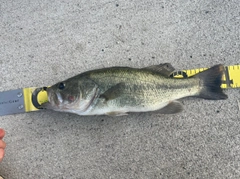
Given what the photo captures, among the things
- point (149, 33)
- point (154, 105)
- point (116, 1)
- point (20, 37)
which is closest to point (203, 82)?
point (154, 105)

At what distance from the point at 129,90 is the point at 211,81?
21.6 inches

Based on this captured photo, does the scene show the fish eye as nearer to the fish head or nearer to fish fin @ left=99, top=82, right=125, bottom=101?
the fish head

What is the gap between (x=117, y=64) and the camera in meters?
1.90

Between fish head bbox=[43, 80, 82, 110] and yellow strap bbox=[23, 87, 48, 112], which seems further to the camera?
yellow strap bbox=[23, 87, 48, 112]

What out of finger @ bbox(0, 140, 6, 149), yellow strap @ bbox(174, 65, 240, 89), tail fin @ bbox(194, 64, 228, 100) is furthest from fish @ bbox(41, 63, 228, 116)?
finger @ bbox(0, 140, 6, 149)

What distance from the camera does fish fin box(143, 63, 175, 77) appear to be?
1688 millimetres

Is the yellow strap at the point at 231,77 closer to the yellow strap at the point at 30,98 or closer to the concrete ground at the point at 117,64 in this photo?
the concrete ground at the point at 117,64

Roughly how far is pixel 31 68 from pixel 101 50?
0.56 m

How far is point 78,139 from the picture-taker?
1.83m

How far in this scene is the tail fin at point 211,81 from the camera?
5.45 ft

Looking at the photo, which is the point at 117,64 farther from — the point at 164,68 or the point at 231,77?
the point at 231,77

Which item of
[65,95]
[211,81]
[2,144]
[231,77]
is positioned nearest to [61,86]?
[65,95]

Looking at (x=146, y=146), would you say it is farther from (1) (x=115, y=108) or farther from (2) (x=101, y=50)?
(2) (x=101, y=50)

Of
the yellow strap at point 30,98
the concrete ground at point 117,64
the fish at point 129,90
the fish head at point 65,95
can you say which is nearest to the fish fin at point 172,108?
the fish at point 129,90
